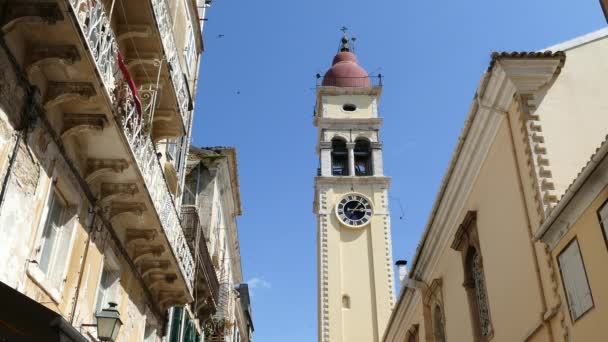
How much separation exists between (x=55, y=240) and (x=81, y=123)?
1.62m

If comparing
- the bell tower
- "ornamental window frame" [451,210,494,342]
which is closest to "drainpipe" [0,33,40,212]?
"ornamental window frame" [451,210,494,342]

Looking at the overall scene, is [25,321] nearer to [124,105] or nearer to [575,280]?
[124,105]

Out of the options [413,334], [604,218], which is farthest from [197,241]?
[604,218]

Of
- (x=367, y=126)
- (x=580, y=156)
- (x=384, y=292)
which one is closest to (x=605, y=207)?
(x=580, y=156)

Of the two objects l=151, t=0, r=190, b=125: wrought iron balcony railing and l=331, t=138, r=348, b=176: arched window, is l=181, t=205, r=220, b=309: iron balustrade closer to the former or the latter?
l=151, t=0, r=190, b=125: wrought iron balcony railing

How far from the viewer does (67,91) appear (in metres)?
7.30

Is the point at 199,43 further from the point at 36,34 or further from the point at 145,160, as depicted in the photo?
the point at 36,34

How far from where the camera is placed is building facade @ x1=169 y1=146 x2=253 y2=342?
50.1 feet

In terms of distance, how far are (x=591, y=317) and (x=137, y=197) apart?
655 cm

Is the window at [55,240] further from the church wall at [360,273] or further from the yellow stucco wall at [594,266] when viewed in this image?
the church wall at [360,273]

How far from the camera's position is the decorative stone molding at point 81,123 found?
25.7ft

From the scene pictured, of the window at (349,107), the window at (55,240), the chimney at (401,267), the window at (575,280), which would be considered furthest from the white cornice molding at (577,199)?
the window at (349,107)

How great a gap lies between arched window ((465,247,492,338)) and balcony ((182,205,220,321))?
6.11m

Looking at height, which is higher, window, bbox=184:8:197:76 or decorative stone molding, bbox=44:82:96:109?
window, bbox=184:8:197:76
